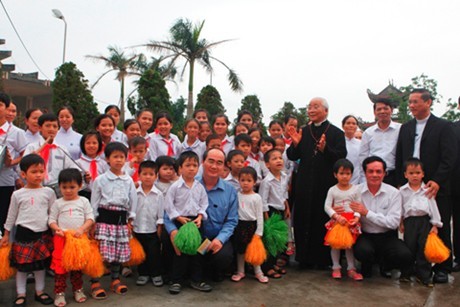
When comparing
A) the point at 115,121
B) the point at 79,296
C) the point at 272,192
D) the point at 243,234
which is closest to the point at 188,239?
the point at 243,234

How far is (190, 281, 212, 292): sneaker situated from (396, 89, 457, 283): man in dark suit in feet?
8.55

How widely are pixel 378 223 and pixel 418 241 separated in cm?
48

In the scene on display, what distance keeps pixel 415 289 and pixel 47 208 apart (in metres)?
3.87

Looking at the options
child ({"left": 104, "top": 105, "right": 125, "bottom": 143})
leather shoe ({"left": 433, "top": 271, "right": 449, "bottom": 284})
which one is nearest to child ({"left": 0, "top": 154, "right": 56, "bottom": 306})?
child ({"left": 104, "top": 105, "right": 125, "bottom": 143})

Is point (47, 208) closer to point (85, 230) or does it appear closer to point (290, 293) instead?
point (85, 230)

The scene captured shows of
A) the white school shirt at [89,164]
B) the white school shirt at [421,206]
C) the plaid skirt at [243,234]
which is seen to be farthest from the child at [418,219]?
the white school shirt at [89,164]

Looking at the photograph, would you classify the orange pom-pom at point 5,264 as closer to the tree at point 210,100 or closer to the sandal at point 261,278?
the sandal at point 261,278

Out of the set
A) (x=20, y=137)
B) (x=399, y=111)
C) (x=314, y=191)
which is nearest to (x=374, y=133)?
(x=314, y=191)

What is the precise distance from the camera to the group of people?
3.95m

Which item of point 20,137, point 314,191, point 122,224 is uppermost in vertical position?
point 20,137

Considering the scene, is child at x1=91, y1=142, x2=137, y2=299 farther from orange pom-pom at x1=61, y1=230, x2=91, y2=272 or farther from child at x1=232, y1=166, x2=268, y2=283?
child at x1=232, y1=166, x2=268, y2=283

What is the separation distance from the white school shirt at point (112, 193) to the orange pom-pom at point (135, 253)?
29 cm

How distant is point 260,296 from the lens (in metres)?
4.17

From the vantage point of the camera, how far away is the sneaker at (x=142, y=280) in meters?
4.46
